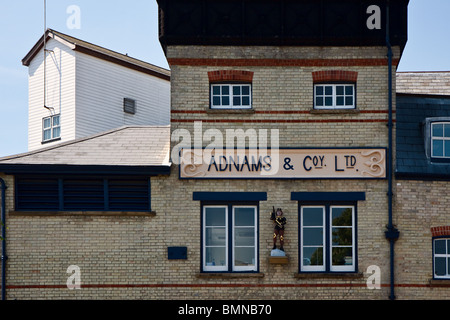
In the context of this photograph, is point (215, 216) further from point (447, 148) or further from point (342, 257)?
point (447, 148)

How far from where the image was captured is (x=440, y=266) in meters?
14.9

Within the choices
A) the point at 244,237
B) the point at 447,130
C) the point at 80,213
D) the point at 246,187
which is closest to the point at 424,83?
the point at 447,130

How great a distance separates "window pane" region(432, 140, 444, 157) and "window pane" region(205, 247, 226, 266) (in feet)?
20.7

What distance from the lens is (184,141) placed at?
1508cm

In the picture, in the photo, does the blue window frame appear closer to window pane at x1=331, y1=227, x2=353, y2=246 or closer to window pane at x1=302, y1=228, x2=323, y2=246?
window pane at x1=302, y1=228, x2=323, y2=246

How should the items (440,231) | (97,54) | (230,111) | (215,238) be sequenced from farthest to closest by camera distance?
(97,54) → (230,111) → (215,238) → (440,231)

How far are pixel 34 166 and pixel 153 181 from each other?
10.2 feet

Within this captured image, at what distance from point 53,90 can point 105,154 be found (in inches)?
456

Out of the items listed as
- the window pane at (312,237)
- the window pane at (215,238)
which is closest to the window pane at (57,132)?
the window pane at (215,238)

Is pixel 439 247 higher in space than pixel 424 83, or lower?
lower

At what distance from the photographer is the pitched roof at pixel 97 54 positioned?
24880 millimetres

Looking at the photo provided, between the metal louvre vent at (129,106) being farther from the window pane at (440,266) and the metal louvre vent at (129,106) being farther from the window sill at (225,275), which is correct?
the window pane at (440,266)

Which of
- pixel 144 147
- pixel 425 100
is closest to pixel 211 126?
pixel 144 147

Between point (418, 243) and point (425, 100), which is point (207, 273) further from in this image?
point (425, 100)
